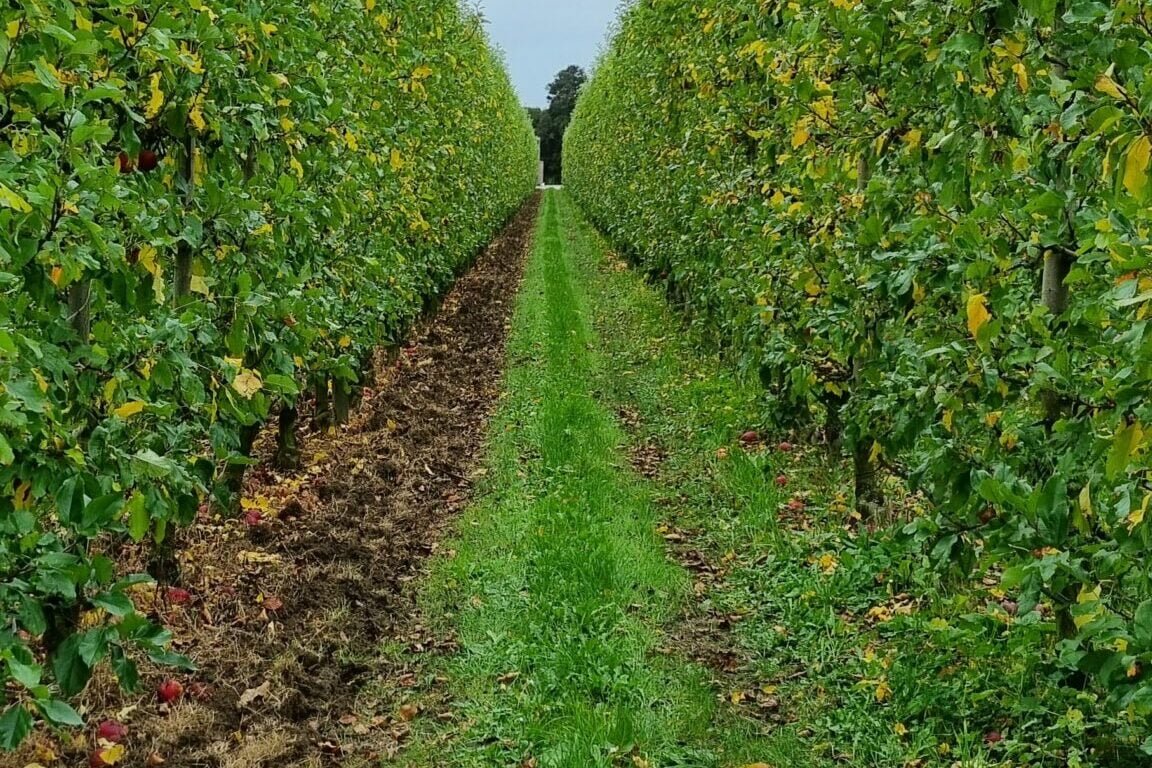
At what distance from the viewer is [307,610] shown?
13.8ft

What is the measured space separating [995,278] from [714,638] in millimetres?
2014

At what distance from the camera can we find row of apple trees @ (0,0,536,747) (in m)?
2.07

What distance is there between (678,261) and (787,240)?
185 inches

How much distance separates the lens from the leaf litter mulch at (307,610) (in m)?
3.26

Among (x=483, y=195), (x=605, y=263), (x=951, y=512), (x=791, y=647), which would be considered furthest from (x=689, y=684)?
(x=605, y=263)

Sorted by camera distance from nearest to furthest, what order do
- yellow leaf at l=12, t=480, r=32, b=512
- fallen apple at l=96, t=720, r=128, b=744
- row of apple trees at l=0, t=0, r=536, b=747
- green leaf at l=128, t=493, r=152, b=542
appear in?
row of apple trees at l=0, t=0, r=536, b=747
yellow leaf at l=12, t=480, r=32, b=512
green leaf at l=128, t=493, r=152, b=542
fallen apple at l=96, t=720, r=128, b=744

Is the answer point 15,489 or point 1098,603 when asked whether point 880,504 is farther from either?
point 15,489

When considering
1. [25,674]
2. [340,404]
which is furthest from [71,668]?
[340,404]

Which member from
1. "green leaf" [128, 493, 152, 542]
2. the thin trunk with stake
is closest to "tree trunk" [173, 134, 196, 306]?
"green leaf" [128, 493, 152, 542]

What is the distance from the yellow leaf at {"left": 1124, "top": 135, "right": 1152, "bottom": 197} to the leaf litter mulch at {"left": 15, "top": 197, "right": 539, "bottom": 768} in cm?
294

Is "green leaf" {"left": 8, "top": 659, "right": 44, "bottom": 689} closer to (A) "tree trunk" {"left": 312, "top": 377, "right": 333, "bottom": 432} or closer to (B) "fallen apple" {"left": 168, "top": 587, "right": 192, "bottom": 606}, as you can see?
(B) "fallen apple" {"left": 168, "top": 587, "right": 192, "bottom": 606}

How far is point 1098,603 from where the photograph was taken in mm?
2225

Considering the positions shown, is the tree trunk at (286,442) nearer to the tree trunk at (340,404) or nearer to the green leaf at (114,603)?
the tree trunk at (340,404)

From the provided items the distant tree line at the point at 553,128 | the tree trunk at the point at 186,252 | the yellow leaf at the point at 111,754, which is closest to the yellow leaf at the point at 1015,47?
the tree trunk at the point at 186,252
